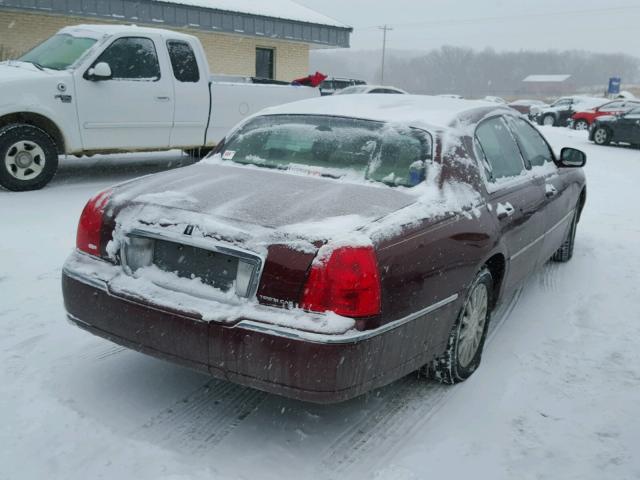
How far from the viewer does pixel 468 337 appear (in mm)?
3502

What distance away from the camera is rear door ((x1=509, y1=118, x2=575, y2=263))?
4535 millimetres

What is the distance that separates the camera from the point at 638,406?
11.1 feet

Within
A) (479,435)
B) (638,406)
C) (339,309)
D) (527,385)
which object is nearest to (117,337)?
(339,309)

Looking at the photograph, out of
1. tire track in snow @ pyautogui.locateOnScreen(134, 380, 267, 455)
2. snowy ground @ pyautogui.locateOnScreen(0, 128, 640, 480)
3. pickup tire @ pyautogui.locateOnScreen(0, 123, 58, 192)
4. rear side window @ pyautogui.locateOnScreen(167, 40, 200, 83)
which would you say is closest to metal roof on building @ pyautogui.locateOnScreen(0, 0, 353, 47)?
rear side window @ pyautogui.locateOnScreen(167, 40, 200, 83)

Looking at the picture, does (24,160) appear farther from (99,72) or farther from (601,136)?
(601,136)

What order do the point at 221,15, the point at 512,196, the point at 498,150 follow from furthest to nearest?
the point at 221,15, the point at 498,150, the point at 512,196

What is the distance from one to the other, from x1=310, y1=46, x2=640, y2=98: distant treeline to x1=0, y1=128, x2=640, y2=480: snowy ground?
4497 inches

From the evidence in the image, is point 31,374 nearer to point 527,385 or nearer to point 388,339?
point 388,339

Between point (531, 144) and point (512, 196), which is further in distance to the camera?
point (531, 144)

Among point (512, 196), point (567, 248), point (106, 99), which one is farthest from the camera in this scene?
point (106, 99)

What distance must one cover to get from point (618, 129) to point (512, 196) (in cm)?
1719

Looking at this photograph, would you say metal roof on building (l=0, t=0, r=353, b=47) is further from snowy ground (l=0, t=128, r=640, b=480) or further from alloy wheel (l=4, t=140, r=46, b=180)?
snowy ground (l=0, t=128, r=640, b=480)

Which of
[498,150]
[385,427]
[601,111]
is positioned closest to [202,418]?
[385,427]

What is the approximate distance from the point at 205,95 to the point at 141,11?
9.51m
